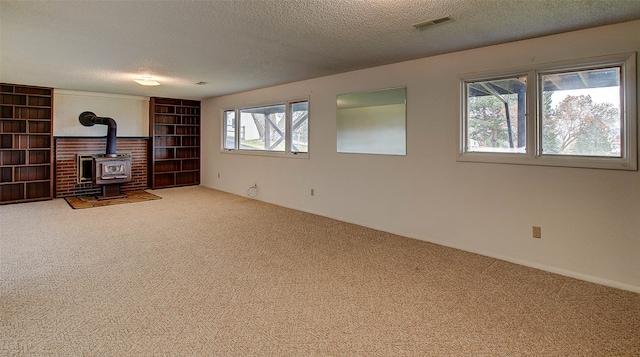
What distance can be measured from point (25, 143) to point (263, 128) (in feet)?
14.6

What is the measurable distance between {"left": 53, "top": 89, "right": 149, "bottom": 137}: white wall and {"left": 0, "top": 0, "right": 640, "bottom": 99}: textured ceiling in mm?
1825

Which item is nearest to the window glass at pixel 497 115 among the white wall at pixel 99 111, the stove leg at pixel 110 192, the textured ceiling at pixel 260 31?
the textured ceiling at pixel 260 31

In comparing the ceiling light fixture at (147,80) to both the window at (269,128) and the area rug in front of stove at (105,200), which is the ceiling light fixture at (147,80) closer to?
the window at (269,128)

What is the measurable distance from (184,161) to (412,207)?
6347 millimetres

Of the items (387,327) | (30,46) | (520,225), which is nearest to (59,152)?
(30,46)

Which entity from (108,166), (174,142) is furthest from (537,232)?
(174,142)

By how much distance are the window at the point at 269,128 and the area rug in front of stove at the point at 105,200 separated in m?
1.99

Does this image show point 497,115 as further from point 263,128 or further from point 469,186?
point 263,128

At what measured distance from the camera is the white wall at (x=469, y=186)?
291cm

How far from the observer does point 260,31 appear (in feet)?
10.4

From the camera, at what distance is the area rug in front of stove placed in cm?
601

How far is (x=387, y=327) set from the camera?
7.22 feet

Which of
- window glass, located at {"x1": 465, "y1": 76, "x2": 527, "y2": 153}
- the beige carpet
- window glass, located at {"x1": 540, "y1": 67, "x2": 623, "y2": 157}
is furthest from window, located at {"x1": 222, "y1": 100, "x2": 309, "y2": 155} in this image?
window glass, located at {"x1": 540, "y1": 67, "x2": 623, "y2": 157}

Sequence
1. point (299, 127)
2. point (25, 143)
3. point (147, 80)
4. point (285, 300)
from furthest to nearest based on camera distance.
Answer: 1. point (25, 143)
2. point (299, 127)
3. point (147, 80)
4. point (285, 300)
